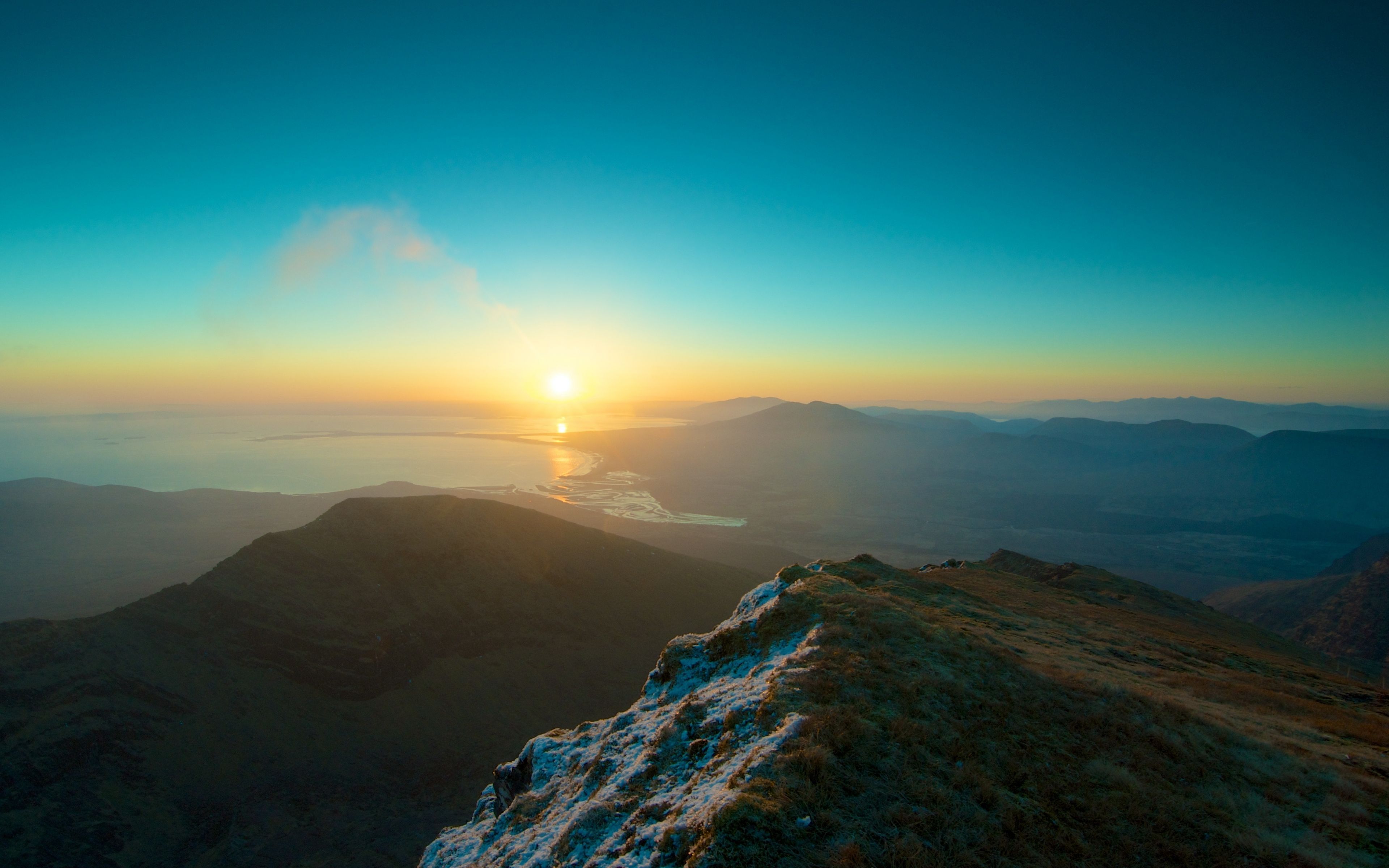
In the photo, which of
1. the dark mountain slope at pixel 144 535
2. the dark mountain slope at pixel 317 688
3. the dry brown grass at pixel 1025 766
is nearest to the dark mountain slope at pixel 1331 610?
the dark mountain slope at pixel 144 535

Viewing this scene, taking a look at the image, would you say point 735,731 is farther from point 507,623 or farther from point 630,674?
point 507,623

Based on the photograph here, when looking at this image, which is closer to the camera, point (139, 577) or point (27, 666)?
point (27, 666)

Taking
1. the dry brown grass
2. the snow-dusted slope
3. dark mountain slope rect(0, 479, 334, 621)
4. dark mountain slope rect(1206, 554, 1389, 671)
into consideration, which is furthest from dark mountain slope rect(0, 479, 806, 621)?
the dry brown grass

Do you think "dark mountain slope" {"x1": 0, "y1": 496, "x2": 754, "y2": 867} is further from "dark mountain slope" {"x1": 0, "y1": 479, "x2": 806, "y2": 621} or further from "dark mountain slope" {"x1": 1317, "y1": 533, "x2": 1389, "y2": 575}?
"dark mountain slope" {"x1": 1317, "y1": 533, "x2": 1389, "y2": 575}

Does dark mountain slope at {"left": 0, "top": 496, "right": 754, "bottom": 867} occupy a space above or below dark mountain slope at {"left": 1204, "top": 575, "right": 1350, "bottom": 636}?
above

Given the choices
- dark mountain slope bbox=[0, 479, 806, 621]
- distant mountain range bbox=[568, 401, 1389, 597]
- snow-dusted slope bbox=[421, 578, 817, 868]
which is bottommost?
distant mountain range bbox=[568, 401, 1389, 597]

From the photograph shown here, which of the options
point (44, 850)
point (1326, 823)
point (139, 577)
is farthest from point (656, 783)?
point (139, 577)
